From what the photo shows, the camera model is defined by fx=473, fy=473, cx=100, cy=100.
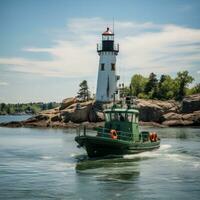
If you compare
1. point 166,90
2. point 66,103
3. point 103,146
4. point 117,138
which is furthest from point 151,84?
point 103,146

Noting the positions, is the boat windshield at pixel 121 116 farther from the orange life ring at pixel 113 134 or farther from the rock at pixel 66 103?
the rock at pixel 66 103

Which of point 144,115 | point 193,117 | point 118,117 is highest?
point 144,115

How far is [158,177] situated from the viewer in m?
30.1

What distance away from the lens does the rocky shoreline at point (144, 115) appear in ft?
284

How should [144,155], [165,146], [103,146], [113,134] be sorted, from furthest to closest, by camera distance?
[165,146] < [144,155] < [113,134] < [103,146]

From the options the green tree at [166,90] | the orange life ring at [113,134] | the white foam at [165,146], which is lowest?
the white foam at [165,146]

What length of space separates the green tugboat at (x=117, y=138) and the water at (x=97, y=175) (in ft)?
2.57

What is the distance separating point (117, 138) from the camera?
40.0 metres

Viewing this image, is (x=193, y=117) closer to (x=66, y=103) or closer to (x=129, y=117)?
(x=66, y=103)

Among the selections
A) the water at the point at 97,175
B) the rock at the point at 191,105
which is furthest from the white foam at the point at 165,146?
the rock at the point at 191,105

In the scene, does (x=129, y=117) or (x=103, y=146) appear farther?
(x=129, y=117)

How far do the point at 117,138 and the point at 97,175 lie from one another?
9.88 metres

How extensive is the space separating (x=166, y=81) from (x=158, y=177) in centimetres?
7994

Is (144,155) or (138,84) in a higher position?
(138,84)
